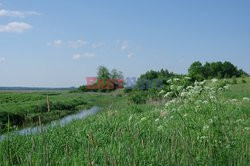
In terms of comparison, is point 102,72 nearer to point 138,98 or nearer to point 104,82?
point 104,82

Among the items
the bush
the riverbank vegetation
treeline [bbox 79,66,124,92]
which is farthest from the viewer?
treeline [bbox 79,66,124,92]

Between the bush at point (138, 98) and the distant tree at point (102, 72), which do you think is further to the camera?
the distant tree at point (102, 72)

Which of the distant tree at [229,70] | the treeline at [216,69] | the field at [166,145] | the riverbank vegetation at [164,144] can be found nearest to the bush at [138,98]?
the riverbank vegetation at [164,144]

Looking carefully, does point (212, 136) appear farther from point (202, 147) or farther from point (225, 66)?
point (225, 66)

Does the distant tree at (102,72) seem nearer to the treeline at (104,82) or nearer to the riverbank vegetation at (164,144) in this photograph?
the treeline at (104,82)

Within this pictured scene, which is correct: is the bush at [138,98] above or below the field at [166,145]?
below

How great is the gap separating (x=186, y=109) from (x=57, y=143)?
2517 millimetres

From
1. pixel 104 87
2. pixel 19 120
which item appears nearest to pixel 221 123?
pixel 19 120

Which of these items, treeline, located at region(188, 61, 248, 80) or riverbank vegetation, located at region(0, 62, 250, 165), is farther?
treeline, located at region(188, 61, 248, 80)

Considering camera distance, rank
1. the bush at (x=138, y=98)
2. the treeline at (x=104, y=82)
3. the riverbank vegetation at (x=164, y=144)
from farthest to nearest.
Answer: the treeline at (x=104, y=82) → the bush at (x=138, y=98) → the riverbank vegetation at (x=164, y=144)

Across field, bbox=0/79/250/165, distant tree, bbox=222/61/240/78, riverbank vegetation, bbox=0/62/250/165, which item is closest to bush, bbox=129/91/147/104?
riverbank vegetation, bbox=0/62/250/165

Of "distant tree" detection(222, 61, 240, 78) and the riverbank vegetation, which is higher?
"distant tree" detection(222, 61, 240, 78)

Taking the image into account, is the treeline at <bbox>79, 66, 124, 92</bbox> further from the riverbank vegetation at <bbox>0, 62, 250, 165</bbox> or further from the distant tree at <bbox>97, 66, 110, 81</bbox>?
the riverbank vegetation at <bbox>0, 62, 250, 165</bbox>

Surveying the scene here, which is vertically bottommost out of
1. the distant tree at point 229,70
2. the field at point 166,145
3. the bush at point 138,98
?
the bush at point 138,98
